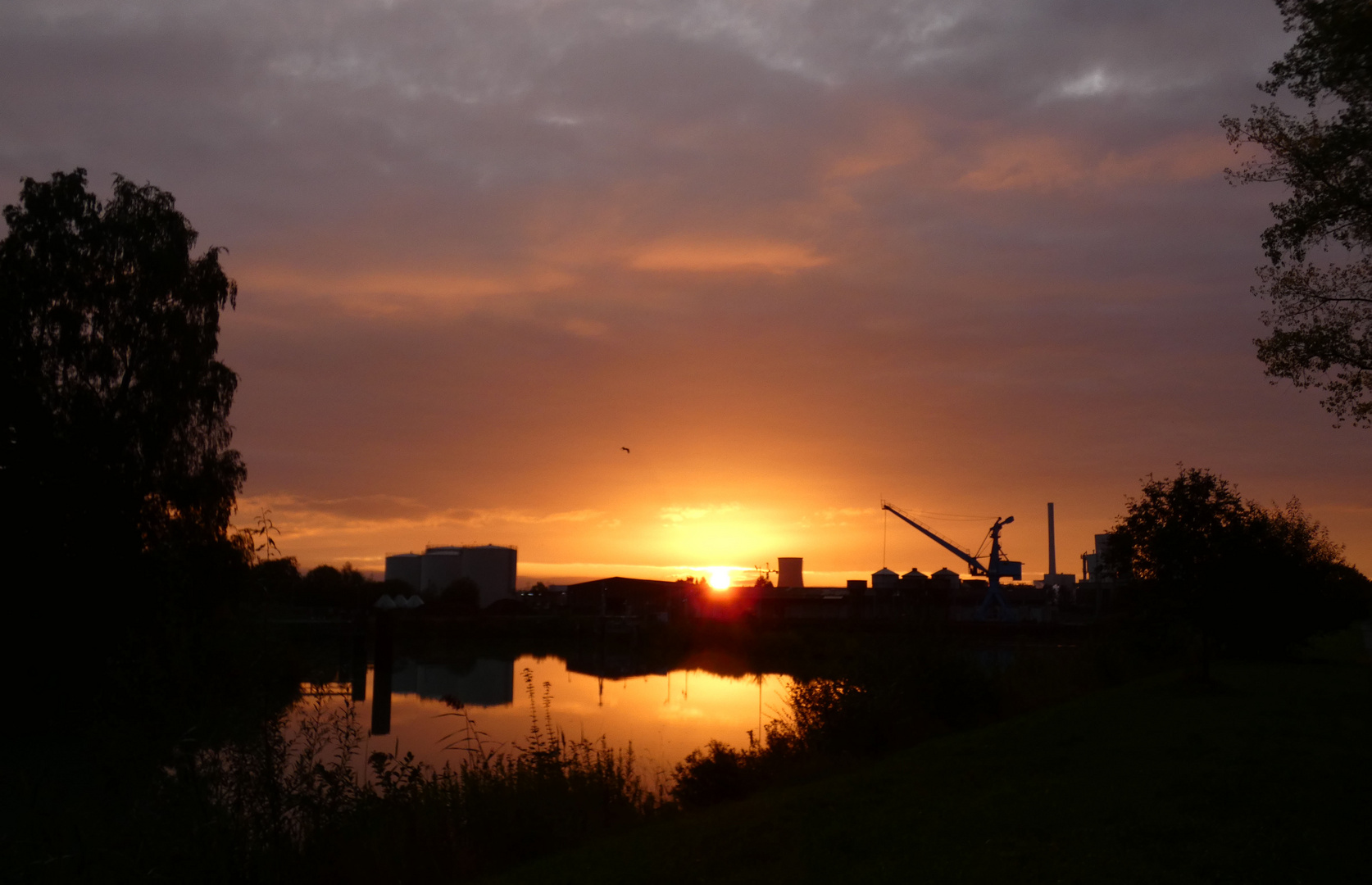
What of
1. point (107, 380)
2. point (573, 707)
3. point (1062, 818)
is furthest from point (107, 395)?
point (1062, 818)

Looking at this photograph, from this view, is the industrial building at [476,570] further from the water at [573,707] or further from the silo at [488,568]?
the water at [573,707]

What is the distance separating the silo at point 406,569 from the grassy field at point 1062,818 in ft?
333

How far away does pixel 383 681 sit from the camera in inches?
1458

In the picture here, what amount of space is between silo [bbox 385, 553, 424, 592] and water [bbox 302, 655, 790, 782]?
195 ft

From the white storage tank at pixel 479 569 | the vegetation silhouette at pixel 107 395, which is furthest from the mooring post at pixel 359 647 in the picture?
the white storage tank at pixel 479 569

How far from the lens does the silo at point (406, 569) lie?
111250 mm

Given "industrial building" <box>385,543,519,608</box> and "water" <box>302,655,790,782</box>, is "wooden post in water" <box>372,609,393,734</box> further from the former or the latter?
"industrial building" <box>385,543,519,608</box>

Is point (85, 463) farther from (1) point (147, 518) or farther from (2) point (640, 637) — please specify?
(2) point (640, 637)

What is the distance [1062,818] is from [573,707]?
22262mm

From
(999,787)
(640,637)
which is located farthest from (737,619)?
(999,787)

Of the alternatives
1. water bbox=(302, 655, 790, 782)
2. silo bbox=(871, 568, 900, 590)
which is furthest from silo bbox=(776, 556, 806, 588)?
water bbox=(302, 655, 790, 782)

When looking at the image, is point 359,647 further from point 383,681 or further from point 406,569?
point 406,569

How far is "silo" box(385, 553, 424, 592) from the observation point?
365ft

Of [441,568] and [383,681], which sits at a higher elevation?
[441,568]
